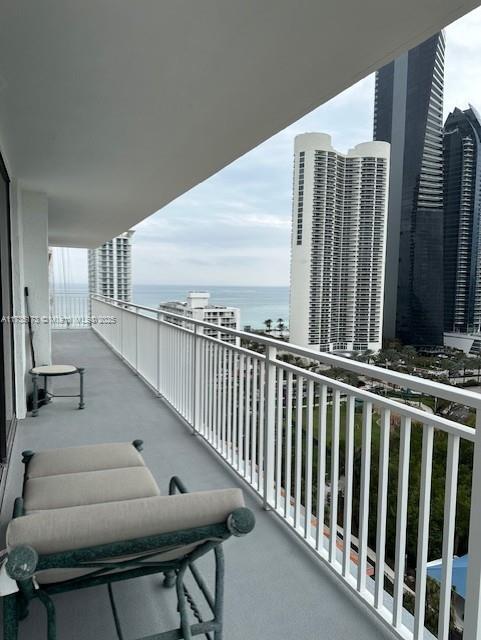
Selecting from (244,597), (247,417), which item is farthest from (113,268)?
(244,597)

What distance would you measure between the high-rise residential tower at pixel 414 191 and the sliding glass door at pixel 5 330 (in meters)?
2.85

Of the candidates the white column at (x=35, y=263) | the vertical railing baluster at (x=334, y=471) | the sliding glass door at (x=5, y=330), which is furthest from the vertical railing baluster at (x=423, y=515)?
the white column at (x=35, y=263)

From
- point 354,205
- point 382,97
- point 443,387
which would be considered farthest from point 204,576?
point 382,97

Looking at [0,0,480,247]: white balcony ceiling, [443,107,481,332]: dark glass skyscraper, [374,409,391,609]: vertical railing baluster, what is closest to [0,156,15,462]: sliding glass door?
[0,0,480,247]: white balcony ceiling

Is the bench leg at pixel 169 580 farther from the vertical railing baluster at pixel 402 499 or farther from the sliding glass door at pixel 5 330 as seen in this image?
the sliding glass door at pixel 5 330

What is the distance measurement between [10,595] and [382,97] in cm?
546

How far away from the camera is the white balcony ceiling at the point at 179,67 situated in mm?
1796

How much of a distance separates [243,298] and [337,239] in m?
5.94

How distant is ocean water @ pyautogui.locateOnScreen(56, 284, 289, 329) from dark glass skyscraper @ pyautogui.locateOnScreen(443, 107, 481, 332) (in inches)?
55.5

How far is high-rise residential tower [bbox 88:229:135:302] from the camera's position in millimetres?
13391

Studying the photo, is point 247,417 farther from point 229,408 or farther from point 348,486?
point 348,486

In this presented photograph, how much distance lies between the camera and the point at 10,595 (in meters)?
1.27

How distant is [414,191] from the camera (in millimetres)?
4281

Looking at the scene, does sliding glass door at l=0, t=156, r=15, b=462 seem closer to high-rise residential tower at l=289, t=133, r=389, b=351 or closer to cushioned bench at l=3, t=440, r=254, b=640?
cushioned bench at l=3, t=440, r=254, b=640
